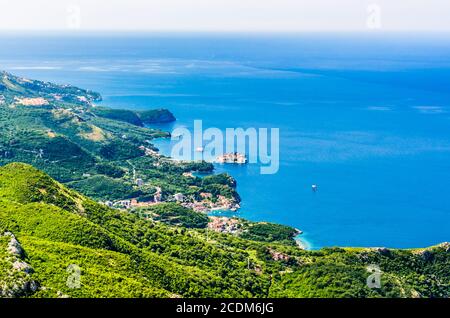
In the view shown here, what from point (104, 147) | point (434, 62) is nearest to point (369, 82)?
point (434, 62)

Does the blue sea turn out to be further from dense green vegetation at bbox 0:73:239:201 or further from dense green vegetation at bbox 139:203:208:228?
dense green vegetation at bbox 139:203:208:228

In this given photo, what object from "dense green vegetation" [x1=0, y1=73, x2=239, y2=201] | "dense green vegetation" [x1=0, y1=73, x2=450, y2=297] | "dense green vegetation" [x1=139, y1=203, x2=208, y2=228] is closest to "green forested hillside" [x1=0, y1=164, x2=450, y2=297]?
"dense green vegetation" [x1=0, y1=73, x2=450, y2=297]

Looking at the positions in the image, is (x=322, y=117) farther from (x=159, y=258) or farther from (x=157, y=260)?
(x=157, y=260)

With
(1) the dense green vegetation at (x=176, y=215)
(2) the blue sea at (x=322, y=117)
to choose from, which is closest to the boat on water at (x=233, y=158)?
(2) the blue sea at (x=322, y=117)

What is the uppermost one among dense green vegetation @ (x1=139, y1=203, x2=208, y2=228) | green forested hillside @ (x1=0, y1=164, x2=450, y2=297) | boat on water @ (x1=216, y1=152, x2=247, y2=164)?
boat on water @ (x1=216, y1=152, x2=247, y2=164)

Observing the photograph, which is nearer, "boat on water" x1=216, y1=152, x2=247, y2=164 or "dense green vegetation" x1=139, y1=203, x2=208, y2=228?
"dense green vegetation" x1=139, y1=203, x2=208, y2=228

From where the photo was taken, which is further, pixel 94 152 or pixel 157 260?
pixel 94 152

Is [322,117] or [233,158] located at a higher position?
[322,117]

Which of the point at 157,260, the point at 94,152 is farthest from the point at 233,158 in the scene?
the point at 157,260

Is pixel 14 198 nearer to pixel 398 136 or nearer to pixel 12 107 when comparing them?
pixel 12 107

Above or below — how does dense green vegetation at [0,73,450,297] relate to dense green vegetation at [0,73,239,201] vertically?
below
